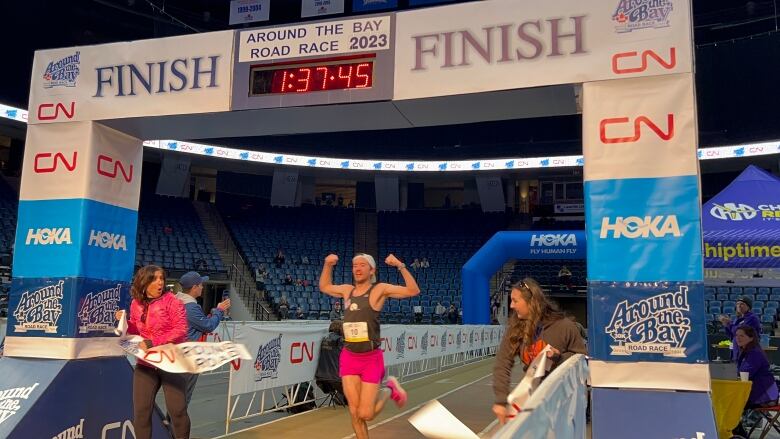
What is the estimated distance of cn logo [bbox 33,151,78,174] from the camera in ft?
20.2

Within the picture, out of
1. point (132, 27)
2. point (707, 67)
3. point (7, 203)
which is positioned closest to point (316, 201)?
point (132, 27)

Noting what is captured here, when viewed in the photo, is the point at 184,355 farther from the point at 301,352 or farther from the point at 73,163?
the point at 301,352

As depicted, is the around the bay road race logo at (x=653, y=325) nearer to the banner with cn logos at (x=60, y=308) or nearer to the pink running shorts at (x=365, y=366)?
the pink running shorts at (x=365, y=366)

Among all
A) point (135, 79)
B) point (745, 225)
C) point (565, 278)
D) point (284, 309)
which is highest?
point (135, 79)

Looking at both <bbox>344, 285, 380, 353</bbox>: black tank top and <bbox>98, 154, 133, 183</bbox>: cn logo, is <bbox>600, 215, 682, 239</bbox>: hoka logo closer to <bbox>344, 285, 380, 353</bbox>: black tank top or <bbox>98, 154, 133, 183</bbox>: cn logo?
<bbox>344, 285, 380, 353</bbox>: black tank top

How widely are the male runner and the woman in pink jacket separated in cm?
132

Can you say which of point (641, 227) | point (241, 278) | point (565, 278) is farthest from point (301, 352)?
point (565, 278)

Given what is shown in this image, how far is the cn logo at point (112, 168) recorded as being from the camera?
6.25 metres

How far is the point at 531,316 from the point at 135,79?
14.6ft

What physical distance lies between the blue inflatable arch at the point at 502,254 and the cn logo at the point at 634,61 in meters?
15.1

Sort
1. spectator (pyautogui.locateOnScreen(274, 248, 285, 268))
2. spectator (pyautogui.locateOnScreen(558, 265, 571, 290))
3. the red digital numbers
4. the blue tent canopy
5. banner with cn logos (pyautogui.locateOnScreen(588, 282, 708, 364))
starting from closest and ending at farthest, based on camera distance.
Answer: banner with cn logos (pyautogui.locateOnScreen(588, 282, 708, 364)) → the red digital numbers → the blue tent canopy → spectator (pyautogui.locateOnScreen(558, 265, 571, 290)) → spectator (pyautogui.locateOnScreen(274, 248, 285, 268))

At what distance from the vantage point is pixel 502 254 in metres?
20.6

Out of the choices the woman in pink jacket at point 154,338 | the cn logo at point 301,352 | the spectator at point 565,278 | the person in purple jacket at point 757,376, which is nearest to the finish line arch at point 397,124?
the woman in pink jacket at point 154,338

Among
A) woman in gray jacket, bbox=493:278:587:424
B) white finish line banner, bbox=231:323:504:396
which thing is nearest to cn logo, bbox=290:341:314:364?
white finish line banner, bbox=231:323:504:396
